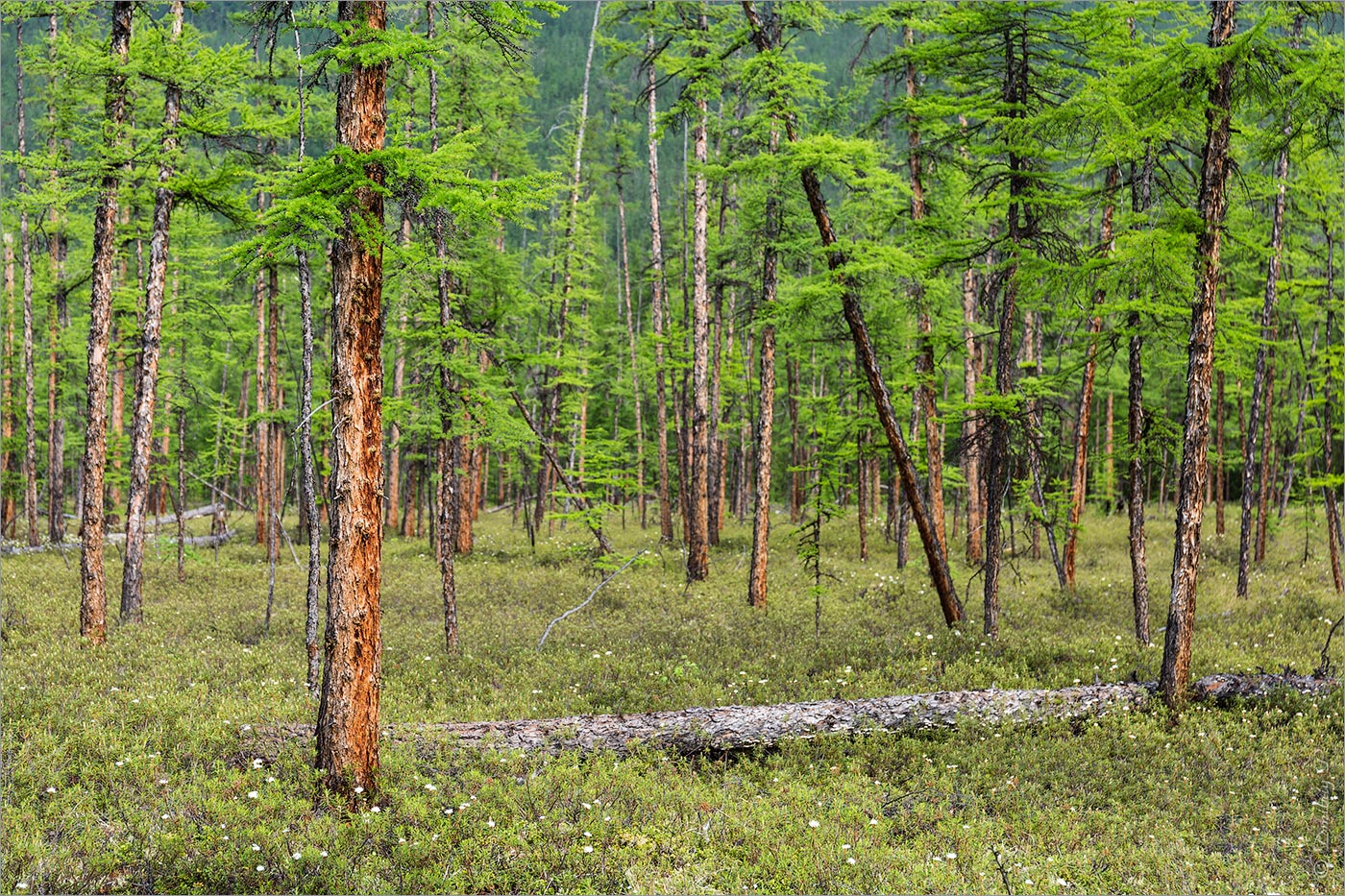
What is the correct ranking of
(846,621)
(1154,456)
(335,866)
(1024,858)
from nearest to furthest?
(335,866) → (1024,858) → (1154,456) → (846,621)

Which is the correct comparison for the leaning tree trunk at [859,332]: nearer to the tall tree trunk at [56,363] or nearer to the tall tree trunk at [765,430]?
the tall tree trunk at [765,430]

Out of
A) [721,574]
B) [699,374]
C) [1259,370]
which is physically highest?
[699,374]

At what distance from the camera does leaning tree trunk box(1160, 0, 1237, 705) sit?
387 inches

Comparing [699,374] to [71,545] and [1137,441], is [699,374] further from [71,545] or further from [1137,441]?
[71,545]

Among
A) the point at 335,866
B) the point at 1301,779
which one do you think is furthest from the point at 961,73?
the point at 335,866

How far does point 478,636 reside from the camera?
46.3 feet

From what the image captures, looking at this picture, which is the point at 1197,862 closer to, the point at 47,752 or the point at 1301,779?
the point at 1301,779

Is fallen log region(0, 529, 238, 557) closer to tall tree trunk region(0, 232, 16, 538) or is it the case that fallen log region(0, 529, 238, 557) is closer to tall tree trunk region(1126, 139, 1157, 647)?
tall tree trunk region(0, 232, 16, 538)

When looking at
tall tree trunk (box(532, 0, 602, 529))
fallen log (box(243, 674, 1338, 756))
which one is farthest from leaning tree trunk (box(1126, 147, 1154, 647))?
tall tree trunk (box(532, 0, 602, 529))

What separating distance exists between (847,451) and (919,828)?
313 inches

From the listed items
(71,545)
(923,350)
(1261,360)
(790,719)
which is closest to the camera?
(790,719)

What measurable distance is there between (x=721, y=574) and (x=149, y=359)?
1328cm

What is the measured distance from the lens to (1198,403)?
10.0 metres

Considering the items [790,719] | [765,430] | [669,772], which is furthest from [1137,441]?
[669,772]
